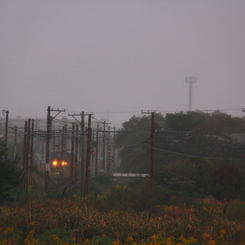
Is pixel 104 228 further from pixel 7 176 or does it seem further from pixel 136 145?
pixel 136 145

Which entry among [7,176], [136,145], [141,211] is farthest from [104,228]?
[136,145]

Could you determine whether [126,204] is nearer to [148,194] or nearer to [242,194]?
[148,194]

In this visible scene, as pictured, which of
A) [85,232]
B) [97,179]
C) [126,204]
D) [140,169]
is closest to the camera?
[85,232]

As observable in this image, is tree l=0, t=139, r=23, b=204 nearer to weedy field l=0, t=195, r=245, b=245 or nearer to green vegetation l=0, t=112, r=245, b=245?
green vegetation l=0, t=112, r=245, b=245

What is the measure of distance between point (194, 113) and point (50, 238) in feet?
225

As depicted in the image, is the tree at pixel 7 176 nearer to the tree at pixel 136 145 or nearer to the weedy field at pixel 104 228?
the weedy field at pixel 104 228

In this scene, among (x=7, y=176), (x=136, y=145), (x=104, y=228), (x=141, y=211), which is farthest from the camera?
(x=136, y=145)

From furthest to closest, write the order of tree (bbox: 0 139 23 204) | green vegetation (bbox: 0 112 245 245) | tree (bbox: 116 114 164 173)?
tree (bbox: 116 114 164 173)
tree (bbox: 0 139 23 204)
green vegetation (bbox: 0 112 245 245)

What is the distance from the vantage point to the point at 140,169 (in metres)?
68.3

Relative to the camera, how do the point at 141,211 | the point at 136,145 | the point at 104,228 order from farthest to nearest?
the point at 136,145 → the point at 141,211 → the point at 104,228

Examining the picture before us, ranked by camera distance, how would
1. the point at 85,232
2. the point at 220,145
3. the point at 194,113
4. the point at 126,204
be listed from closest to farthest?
the point at 85,232 < the point at 126,204 < the point at 220,145 < the point at 194,113

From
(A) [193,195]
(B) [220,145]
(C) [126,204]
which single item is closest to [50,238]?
(C) [126,204]

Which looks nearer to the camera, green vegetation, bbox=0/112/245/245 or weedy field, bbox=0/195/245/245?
weedy field, bbox=0/195/245/245

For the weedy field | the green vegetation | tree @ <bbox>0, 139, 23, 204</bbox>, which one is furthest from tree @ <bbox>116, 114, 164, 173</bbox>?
the weedy field
